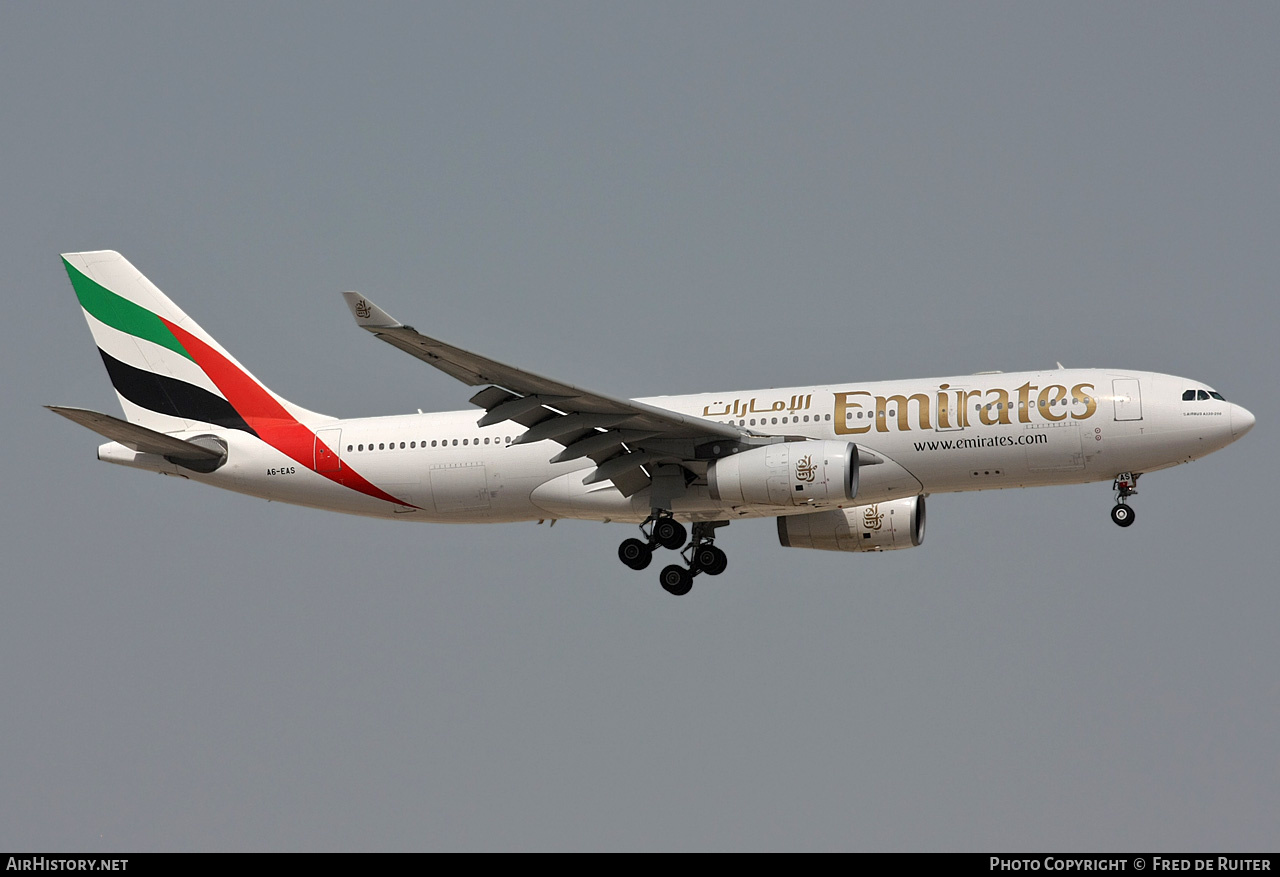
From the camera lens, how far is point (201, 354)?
39.6 meters

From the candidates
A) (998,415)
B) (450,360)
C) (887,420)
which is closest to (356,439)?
(450,360)

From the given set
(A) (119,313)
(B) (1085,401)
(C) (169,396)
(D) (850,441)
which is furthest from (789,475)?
(A) (119,313)

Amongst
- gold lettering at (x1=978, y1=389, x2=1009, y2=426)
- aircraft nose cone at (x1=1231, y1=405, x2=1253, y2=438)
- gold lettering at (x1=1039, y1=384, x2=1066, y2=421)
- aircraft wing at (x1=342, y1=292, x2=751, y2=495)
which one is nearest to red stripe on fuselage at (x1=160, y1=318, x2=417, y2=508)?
aircraft wing at (x1=342, y1=292, x2=751, y2=495)

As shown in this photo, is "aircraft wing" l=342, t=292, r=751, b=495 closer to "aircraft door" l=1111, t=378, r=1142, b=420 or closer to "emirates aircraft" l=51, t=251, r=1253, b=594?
"emirates aircraft" l=51, t=251, r=1253, b=594

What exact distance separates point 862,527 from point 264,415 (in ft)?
48.9

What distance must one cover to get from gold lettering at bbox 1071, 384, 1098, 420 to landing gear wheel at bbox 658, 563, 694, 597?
31.9ft

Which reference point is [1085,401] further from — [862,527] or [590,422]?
[590,422]

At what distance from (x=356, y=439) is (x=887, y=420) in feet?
41.5

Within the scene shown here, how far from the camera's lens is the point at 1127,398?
33219mm

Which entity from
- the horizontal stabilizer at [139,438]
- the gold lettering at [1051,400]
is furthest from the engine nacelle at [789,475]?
the horizontal stabilizer at [139,438]

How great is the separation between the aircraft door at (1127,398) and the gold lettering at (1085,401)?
470mm
